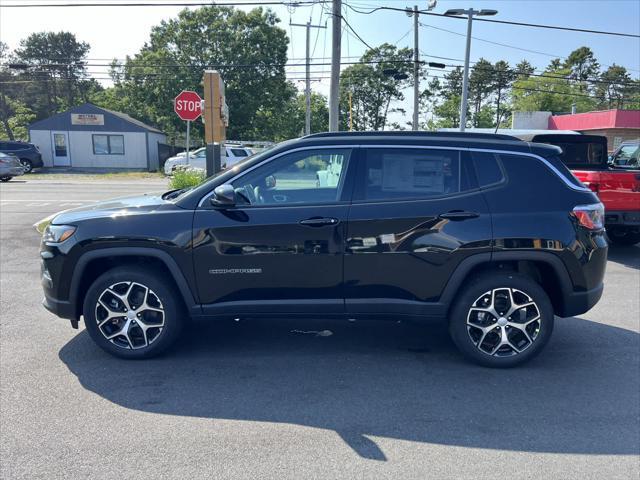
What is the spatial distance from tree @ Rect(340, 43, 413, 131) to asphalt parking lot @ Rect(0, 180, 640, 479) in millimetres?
51191

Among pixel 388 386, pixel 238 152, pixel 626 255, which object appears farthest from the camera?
pixel 238 152

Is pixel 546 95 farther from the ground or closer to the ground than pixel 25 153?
farther from the ground

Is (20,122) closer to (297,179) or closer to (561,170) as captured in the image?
(297,179)

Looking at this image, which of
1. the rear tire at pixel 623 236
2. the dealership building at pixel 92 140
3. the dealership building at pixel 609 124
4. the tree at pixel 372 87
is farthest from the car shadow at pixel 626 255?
the tree at pixel 372 87

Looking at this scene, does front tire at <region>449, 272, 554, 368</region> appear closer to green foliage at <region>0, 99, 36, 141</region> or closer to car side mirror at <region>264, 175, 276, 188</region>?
car side mirror at <region>264, 175, 276, 188</region>

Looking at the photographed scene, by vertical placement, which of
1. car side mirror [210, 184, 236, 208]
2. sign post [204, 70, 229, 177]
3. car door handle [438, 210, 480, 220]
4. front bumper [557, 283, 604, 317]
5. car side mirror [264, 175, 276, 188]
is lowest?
front bumper [557, 283, 604, 317]

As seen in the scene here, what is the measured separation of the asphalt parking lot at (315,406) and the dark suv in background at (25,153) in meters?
29.0

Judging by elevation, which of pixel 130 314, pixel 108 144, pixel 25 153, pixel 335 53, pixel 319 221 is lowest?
pixel 130 314

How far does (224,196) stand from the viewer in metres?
3.79

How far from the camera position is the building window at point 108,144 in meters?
34.9

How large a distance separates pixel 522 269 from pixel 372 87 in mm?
56112

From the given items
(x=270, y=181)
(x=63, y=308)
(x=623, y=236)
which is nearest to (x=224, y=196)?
(x=270, y=181)

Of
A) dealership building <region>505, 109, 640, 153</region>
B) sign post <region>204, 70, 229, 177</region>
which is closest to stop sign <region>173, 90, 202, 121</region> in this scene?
sign post <region>204, 70, 229, 177</region>

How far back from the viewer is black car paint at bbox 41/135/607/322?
3.89m
